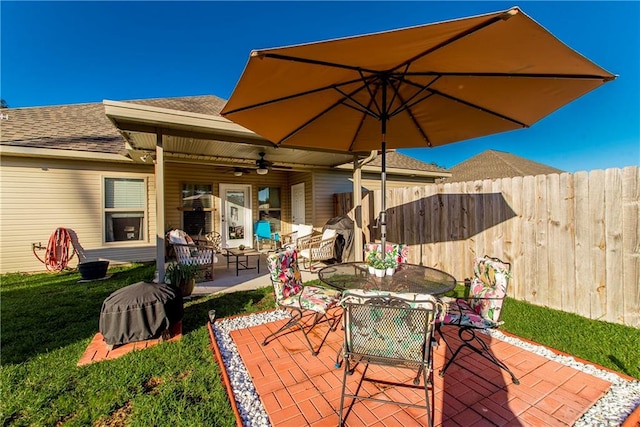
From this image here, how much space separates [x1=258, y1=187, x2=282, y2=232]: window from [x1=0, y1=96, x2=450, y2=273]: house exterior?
0.11 ft

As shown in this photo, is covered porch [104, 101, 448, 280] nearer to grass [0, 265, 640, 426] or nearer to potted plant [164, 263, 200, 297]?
potted plant [164, 263, 200, 297]

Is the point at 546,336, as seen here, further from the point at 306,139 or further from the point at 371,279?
the point at 306,139

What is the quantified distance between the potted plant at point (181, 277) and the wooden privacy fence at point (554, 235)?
14.2 ft

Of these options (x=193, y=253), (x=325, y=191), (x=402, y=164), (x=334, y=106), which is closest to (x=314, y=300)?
(x=334, y=106)

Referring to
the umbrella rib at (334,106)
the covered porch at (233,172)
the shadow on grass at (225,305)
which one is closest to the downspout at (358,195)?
the covered porch at (233,172)

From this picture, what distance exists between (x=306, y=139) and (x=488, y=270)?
2703 millimetres

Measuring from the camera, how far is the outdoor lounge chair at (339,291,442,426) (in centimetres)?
167

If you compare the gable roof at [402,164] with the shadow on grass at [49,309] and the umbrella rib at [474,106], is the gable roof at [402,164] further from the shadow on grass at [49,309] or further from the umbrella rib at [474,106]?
the shadow on grass at [49,309]

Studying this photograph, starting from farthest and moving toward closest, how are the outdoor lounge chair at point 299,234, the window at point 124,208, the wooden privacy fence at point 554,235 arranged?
the outdoor lounge chair at point 299,234 → the window at point 124,208 → the wooden privacy fence at point 554,235

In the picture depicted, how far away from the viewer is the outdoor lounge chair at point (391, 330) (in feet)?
5.47

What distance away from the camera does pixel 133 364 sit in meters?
2.56

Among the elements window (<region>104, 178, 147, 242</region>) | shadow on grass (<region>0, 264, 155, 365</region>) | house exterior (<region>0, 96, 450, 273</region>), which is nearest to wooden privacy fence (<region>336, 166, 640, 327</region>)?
house exterior (<region>0, 96, 450, 273</region>)

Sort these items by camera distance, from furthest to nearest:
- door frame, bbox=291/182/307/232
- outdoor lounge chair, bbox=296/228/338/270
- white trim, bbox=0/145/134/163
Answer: door frame, bbox=291/182/307/232 < outdoor lounge chair, bbox=296/228/338/270 < white trim, bbox=0/145/134/163

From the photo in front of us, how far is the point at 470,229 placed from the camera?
4.74 meters
